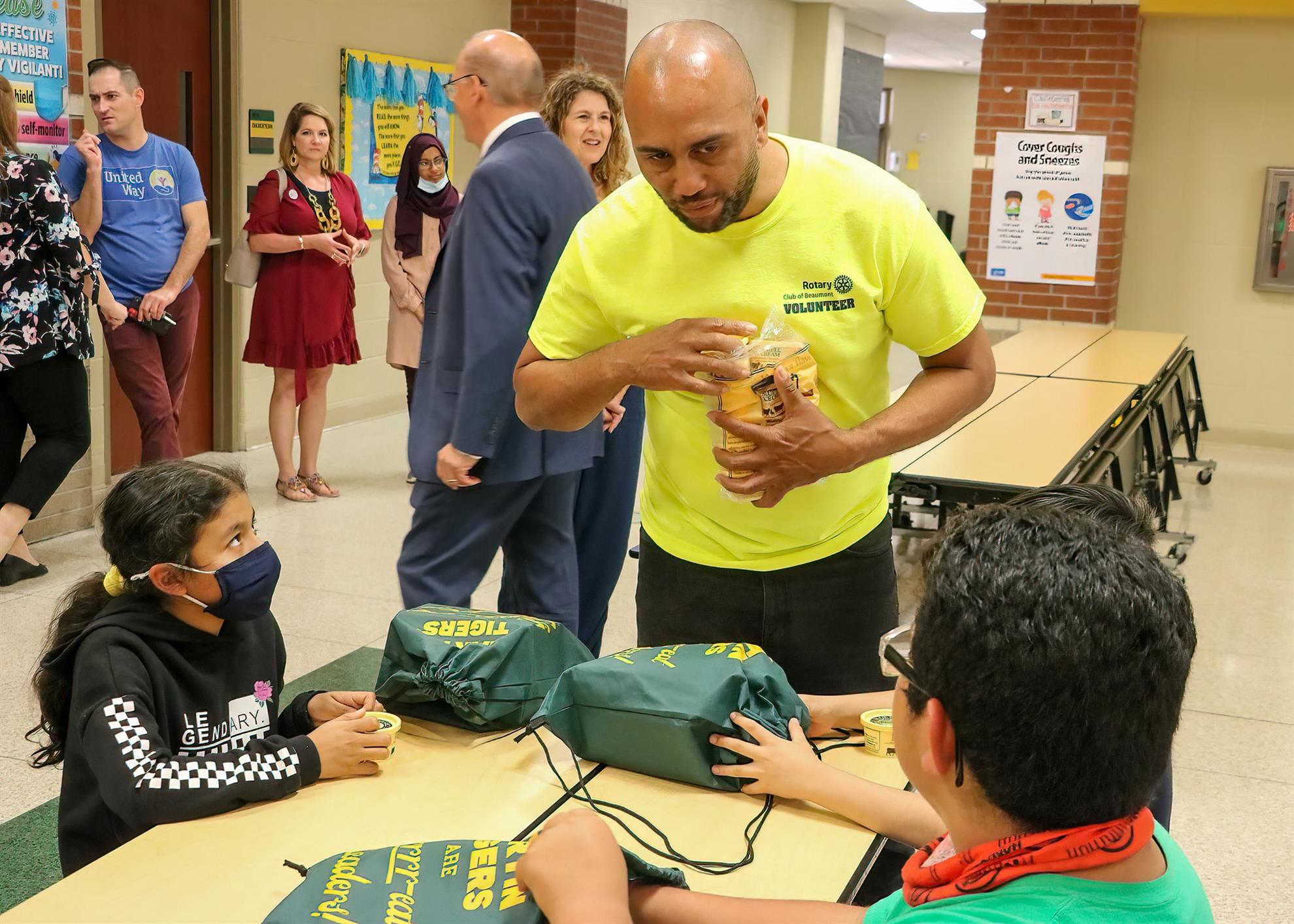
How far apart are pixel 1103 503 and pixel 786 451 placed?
1.38ft

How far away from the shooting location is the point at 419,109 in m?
7.79

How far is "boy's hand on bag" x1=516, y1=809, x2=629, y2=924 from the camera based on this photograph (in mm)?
1257

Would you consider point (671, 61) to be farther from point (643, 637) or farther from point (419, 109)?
point (419, 109)

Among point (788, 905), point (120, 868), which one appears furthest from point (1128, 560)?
point (120, 868)

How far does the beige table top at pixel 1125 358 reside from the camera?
5984 mm

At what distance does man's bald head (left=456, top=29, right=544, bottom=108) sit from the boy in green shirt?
216cm

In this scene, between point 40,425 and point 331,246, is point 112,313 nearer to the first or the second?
point 40,425

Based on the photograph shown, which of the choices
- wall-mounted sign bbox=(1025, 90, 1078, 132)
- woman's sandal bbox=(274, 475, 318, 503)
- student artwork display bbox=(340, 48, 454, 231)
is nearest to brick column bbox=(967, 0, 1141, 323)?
wall-mounted sign bbox=(1025, 90, 1078, 132)

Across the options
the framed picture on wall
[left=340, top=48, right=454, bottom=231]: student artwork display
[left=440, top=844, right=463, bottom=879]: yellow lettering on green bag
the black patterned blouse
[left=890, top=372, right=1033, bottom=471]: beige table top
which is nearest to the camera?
[left=440, top=844, right=463, bottom=879]: yellow lettering on green bag

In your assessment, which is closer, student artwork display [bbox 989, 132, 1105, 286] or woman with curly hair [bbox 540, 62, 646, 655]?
woman with curly hair [bbox 540, 62, 646, 655]

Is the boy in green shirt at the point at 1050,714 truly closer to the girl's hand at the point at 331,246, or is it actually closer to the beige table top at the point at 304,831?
the beige table top at the point at 304,831

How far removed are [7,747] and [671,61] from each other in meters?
2.54

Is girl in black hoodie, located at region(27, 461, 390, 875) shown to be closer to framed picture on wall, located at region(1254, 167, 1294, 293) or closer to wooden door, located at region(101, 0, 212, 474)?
wooden door, located at region(101, 0, 212, 474)

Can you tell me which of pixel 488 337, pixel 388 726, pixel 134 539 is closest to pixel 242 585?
pixel 134 539
